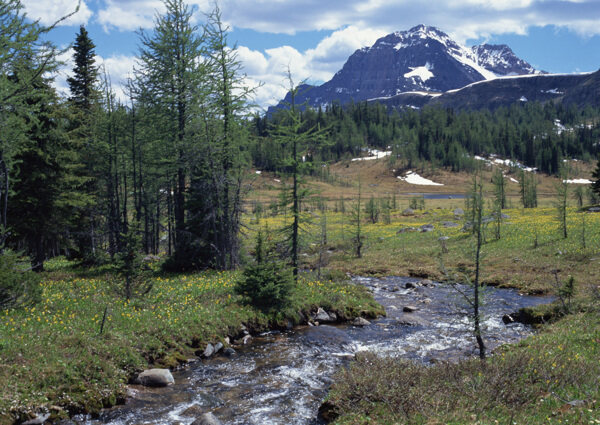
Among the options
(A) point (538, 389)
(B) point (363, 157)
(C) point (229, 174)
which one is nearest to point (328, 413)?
(A) point (538, 389)

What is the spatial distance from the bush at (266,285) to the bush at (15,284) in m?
7.63

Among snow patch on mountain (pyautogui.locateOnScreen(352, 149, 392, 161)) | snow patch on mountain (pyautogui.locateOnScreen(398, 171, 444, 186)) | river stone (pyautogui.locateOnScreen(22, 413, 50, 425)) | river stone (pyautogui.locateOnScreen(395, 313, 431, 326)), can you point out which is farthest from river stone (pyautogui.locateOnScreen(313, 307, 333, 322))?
snow patch on mountain (pyautogui.locateOnScreen(352, 149, 392, 161))

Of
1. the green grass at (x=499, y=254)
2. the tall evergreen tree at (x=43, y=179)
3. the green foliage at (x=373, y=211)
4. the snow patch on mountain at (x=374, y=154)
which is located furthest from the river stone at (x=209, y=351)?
the snow patch on mountain at (x=374, y=154)

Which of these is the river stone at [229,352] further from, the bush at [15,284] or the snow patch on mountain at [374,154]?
the snow patch on mountain at [374,154]

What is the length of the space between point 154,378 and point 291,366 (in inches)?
169

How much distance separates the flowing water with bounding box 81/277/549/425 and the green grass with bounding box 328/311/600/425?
1.51 meters

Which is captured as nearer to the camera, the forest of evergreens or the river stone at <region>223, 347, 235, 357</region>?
the river stone at <region>223, 347, 235, 357</region>

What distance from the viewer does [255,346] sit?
1538 centimetres

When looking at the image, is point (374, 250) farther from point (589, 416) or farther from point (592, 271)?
point (589, 416)

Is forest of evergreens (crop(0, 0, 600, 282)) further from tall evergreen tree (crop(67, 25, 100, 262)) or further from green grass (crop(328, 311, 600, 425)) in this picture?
green grass (crop(328, 311, 600, 425))

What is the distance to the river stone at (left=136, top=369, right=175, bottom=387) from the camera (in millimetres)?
11711

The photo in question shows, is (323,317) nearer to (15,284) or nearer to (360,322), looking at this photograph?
(360,322)

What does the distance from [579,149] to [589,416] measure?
193m

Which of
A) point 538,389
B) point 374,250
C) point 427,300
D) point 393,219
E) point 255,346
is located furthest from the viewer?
point 393,219
